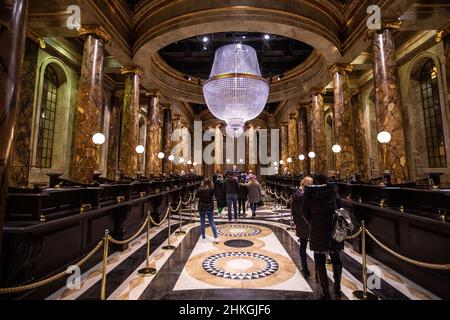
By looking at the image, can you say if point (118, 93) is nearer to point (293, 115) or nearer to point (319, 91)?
point (319, 91)

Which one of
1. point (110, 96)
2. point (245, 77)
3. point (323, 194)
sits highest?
point (110, 96)

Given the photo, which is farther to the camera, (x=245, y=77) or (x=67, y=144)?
(x=67, y=144)

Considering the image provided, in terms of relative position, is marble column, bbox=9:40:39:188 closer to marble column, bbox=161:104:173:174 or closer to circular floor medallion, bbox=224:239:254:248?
circular floor medallion, bbox=224:239:254:248

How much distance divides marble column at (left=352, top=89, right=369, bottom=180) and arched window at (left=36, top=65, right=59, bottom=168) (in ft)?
45.1

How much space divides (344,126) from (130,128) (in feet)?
27.6

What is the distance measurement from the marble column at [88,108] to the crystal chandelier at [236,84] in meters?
3.35

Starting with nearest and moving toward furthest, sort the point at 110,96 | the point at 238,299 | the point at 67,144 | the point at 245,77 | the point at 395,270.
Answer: the point at 238,299
the point at 395,270
the point at 245,77
the point at 67,144
the point at 110,96

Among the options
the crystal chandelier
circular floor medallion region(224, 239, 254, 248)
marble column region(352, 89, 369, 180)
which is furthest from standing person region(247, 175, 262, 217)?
marble column region(352, 89, 369, 180)

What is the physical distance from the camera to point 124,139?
9570 mm

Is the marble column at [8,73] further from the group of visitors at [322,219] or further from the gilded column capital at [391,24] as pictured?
the gilded column capital at [391,24]

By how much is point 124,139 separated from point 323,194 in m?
8.64

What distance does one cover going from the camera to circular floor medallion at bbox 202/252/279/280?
3.71m
